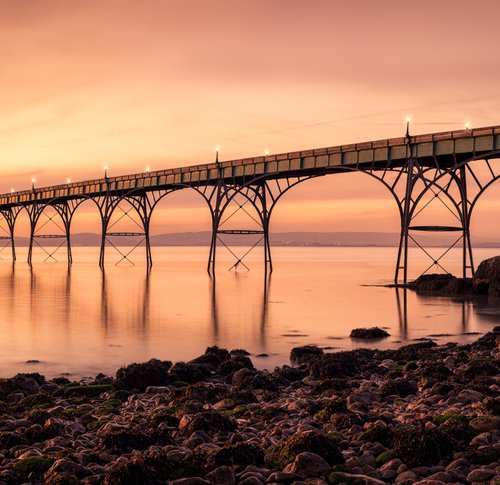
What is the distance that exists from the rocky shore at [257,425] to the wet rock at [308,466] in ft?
0.05

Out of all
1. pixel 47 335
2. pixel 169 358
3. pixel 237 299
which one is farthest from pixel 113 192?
pixel 169 358

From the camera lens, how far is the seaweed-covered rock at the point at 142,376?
49.3 ft

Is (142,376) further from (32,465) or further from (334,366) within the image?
(32,465)

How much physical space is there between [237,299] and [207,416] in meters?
27.7

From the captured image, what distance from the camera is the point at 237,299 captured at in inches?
1519

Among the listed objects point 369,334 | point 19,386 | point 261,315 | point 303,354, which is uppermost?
point 19,386

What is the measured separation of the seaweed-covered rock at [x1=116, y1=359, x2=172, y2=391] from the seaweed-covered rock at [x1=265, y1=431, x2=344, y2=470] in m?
6.05

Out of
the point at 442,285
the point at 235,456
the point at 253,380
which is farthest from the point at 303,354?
the point at 442,285

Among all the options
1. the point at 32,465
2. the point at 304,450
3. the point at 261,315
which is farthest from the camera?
the point at 261,315

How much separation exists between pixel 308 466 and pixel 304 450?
415 millimetres

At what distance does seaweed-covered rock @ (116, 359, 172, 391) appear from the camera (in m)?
15.0

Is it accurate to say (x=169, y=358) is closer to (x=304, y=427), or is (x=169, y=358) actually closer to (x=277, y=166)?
(x=304, y=427)

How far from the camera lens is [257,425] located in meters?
11.4

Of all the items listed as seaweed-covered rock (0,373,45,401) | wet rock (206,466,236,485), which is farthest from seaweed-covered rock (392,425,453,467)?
seaweed-covered rock (0,373,45,401)
